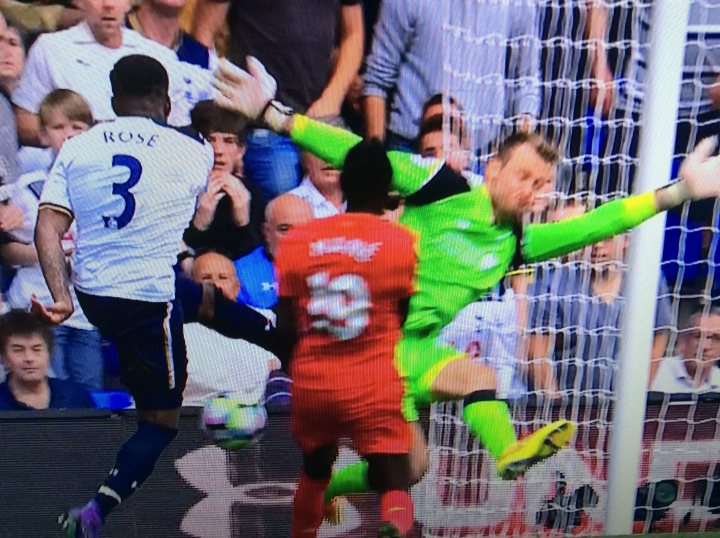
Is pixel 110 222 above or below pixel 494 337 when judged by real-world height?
above

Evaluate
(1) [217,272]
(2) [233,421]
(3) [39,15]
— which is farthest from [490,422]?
(3) [39,15]

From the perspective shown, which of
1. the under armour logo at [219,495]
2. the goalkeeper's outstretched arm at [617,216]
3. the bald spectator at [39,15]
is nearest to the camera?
the bald spectator at [39,15]

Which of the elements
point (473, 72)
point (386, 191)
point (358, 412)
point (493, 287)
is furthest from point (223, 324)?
point (473, 72)

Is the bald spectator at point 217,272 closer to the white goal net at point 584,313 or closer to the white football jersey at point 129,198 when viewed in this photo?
the white football jersey at point 129,198

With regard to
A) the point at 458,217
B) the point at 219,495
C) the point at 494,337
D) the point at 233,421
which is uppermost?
the point at 458,217

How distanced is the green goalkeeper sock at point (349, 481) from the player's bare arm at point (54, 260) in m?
0.65

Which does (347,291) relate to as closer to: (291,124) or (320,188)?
(320,188)

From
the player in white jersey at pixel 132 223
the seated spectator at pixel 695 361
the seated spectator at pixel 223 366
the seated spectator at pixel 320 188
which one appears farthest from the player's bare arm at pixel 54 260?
the seated spectator at pixel 695 361

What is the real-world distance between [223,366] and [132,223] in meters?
0.34

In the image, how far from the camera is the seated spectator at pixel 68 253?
1.41 metres

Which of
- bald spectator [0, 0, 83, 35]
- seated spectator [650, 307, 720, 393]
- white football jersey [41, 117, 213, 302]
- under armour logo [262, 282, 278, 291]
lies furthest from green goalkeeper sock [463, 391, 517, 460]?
bald spectator [0, 0, 83, 35]

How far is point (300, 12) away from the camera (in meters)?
1.39

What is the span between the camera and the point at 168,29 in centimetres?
139

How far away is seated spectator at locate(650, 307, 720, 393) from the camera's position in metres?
1.59
